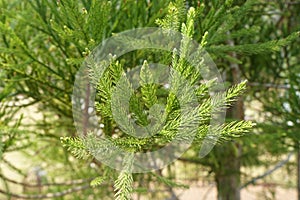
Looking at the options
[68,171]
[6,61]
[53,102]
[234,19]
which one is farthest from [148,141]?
[68,171]

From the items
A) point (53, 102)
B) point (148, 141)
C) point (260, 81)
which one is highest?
point (260, 81)

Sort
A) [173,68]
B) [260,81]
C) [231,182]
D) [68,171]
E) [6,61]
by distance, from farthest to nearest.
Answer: [68,171], [231,182], [260,81], [6,61], [173,68]

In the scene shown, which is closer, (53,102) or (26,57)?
(26,57)

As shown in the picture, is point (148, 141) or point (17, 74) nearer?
point (148, 141)

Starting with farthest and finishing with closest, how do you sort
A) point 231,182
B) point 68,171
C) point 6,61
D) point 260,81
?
point 68,171, point 231,182, point 260,81, point 6,61

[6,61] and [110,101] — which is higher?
[6,61]

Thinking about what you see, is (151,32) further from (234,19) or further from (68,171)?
(68,171)

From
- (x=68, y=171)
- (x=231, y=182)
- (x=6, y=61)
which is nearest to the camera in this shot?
(x=6, y=61)

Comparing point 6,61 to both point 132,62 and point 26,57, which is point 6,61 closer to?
point 26,57

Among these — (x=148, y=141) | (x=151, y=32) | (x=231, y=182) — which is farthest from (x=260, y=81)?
(x=148, y=141)
